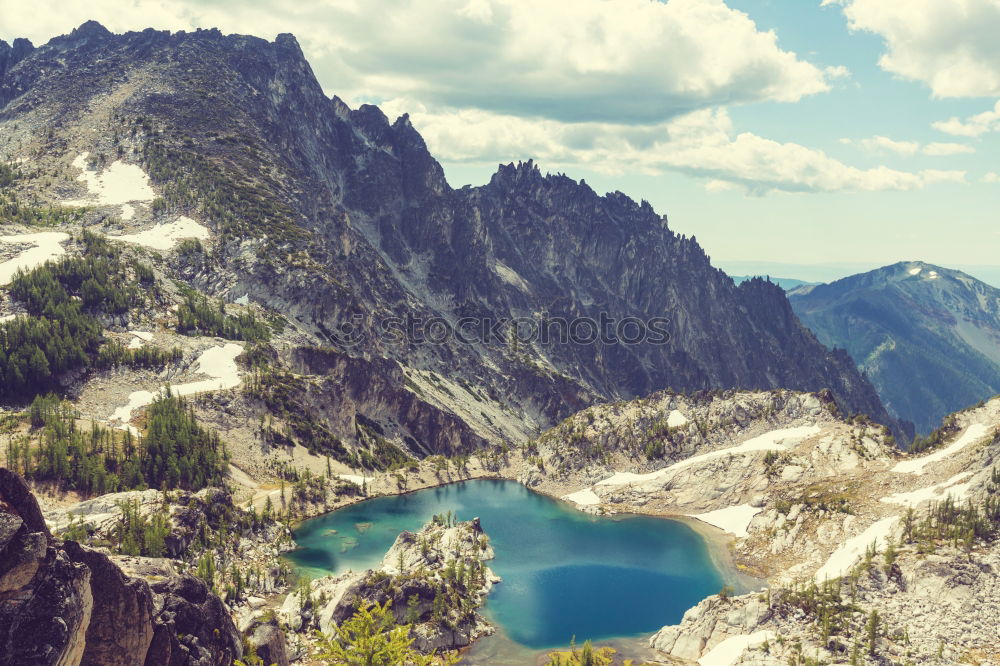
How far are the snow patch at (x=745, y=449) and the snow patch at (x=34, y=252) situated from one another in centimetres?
12632

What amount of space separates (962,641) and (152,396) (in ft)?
405

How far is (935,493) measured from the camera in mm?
93062

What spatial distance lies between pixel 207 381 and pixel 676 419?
9638 centimetres

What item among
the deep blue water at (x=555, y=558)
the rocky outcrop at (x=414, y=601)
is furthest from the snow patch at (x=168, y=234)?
the rocky outcrop at (x=414, y=601)

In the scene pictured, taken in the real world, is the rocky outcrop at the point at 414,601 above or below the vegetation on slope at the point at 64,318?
below

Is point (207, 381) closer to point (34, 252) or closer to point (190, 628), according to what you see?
point (34, 252)

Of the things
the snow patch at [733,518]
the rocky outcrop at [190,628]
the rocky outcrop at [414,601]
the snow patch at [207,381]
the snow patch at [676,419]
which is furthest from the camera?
the snow patch at [676,419]

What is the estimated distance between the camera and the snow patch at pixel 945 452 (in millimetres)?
102688

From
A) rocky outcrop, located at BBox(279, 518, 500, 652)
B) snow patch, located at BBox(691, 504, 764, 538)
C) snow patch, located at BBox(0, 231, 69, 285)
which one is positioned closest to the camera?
rocky outcrop, located at BBox(279, 518, 500, 652)

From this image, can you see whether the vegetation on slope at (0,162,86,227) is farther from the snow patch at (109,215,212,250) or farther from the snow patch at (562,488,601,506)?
the snow patch at (562,488,601,506)

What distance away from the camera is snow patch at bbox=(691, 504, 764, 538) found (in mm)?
112562

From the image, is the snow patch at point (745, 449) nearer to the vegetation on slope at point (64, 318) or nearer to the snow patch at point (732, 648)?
the snow patch at point (732, 648)

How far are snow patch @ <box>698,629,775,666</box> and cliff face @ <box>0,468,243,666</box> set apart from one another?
157 ft

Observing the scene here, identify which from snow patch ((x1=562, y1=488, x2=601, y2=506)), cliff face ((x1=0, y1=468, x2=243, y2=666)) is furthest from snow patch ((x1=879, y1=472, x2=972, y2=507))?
cliff face ((x1=0, y1=468, x2=243, y2=666))
